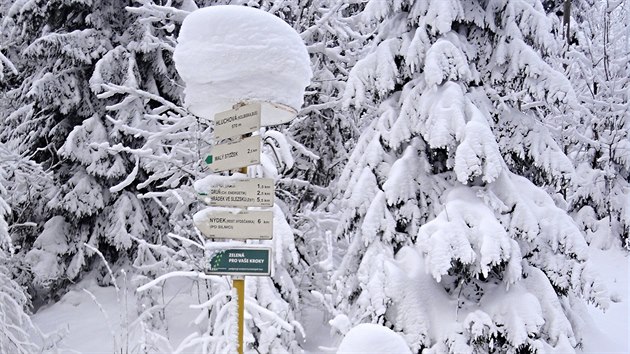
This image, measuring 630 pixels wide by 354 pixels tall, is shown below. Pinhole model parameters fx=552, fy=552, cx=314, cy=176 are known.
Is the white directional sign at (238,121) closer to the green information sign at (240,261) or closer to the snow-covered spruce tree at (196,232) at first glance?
the green information sign at (240,261)

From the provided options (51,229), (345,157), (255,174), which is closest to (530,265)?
(255,174)

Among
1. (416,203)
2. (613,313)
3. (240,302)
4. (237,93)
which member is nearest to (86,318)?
(416,203)

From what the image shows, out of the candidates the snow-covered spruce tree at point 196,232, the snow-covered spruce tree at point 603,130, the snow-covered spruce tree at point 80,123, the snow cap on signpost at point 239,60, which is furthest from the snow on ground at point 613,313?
the snow-covered spruce tree at point 80,123

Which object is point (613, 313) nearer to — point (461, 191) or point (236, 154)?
point (461, 191)

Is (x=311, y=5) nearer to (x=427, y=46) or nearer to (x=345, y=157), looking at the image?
(x=345, y=157)

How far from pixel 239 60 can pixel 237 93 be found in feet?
0.60

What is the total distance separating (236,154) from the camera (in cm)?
300

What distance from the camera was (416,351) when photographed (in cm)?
475

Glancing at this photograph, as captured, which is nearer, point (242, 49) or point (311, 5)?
point (242, 49)

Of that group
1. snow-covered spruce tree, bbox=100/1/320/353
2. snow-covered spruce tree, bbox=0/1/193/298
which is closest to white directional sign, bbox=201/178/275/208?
snow-covered spruce tree, bbox=100/1/320/353

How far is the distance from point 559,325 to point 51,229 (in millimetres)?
7136

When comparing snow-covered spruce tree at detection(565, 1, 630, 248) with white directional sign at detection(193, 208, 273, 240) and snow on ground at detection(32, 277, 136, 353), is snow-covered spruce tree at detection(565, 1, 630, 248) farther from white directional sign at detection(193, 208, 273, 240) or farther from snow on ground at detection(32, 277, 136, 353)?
white directional sign at detection(193, 208, 273, 240)

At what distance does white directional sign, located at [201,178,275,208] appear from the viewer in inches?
116

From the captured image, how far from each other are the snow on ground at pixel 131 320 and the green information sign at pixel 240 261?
3.90m
